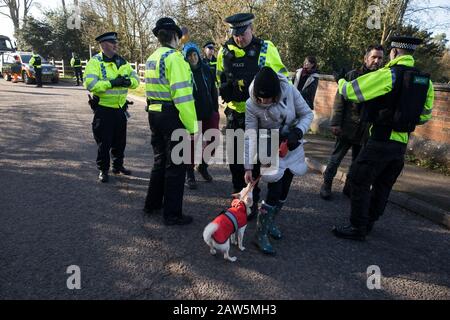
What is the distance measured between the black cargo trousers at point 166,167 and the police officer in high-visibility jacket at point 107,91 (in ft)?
4.68

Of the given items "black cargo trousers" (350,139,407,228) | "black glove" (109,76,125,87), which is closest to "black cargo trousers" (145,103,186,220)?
"black glove" (109,76,125,87)

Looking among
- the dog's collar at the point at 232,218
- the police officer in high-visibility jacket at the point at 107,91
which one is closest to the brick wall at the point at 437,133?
the dog's collar at the point at 232,218

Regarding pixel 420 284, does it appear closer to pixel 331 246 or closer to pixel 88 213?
pixel 331 246

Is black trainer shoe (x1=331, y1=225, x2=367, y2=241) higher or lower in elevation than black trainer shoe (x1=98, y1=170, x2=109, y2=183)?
lower

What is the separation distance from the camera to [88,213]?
13.5 ft

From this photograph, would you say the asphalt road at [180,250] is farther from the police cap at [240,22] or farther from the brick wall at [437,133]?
the brick wall at [437,133]

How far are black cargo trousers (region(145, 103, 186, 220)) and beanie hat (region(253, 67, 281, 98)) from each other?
1.10 meters

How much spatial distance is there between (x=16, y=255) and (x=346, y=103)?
14.3ft

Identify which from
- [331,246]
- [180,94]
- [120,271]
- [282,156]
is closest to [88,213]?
[120,271]

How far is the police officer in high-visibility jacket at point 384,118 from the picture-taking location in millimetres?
3148

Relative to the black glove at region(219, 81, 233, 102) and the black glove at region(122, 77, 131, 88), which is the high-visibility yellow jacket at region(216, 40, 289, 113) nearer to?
the black glove at region(219, 81, 233, 102)

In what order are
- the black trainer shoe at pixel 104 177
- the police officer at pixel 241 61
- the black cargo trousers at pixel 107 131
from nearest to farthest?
the police officer at pixel 241 61 < the black cargo trousers at pixel 107 131 < the black trainer shoe at pixel 104 177

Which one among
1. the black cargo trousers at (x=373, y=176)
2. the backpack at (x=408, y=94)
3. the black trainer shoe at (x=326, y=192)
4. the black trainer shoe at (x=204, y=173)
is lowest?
the black trainer shoe at (x=326, y=192)

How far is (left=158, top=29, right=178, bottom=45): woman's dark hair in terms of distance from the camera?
3619 millimetres
